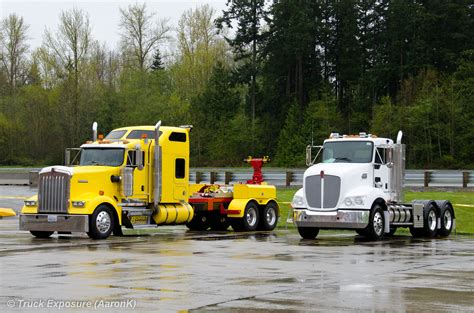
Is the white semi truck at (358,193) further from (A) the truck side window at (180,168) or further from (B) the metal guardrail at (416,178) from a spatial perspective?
(B) the metal guardrail at (416,178)

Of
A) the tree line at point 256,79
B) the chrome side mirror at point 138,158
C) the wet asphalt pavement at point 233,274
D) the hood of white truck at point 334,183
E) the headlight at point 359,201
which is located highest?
the tree line at point 256,79

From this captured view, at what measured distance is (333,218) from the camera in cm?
2375

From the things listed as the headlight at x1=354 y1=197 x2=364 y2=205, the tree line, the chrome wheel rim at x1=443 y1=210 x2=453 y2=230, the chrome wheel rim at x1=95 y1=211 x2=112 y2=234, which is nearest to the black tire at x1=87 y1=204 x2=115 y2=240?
the chrome wheel rim at x1=95 y1=211 x2=112 y2=234

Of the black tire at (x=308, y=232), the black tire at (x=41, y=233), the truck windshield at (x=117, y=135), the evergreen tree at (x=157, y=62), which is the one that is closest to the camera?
the black tire at (x=41, y=233)

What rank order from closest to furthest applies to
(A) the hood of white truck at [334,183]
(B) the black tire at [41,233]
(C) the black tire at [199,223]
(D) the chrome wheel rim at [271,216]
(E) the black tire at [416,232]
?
(B) the black tire at [41,233] < (A) the hood of white truck at [334,183] < (E) the black tire at [416,232] < (C) the black tire at [199,223] < (D) the chrome wheel rim at [271,216]

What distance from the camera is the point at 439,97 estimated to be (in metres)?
74.7

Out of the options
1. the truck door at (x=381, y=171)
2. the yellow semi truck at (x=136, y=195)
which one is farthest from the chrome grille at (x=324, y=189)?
the yellow semi truck at (x=136, y=195)

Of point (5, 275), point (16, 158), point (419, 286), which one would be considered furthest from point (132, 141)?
point (16, 158)

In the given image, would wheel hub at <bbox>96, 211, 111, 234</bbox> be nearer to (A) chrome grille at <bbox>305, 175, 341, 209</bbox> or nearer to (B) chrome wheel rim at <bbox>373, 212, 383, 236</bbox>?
(A) chrome grille at <bbox>305, 175, 341, 209</bbox>

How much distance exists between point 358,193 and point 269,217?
5.34 m

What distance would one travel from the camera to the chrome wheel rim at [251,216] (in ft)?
91.6

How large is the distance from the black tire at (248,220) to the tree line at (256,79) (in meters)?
50.2

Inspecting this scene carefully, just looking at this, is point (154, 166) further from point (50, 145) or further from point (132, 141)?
point (50, 145)

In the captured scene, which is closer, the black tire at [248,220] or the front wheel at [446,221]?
the front wheel at [446,221]
